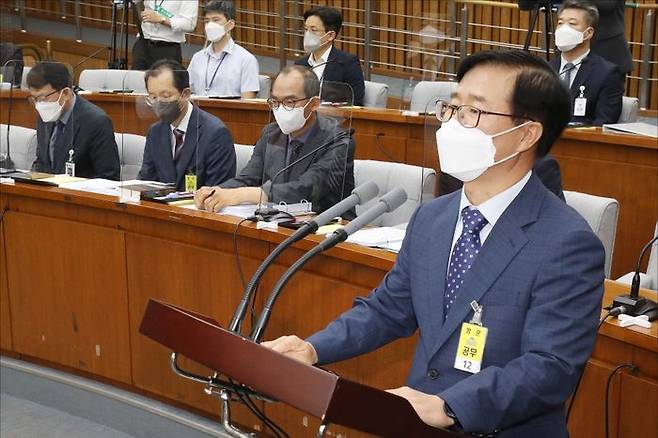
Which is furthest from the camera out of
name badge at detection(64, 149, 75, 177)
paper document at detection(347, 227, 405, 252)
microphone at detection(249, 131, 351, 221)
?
name badge at detection(64, 149, 75, 177)

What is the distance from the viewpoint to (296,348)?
1.95 m

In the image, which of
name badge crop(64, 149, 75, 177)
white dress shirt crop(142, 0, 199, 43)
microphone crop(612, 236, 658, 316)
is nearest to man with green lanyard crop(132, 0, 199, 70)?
white dress shirt crop(142, 0, 199, 43)

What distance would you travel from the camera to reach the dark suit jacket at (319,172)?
343 centimetres

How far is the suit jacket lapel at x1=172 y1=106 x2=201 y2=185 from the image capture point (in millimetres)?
4008

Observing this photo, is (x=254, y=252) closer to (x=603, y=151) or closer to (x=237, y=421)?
(x=237, y=421)

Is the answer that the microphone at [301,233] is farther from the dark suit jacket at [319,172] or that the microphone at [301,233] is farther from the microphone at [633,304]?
the dark suit jacket at [319,172]

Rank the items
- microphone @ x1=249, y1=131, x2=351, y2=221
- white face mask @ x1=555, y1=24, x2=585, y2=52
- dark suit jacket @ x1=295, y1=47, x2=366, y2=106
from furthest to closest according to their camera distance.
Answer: dark suit jacket @ x1=295, y1=47, x2=366, y2=106 → white face mask @ x1=555, y1=24, x2=585, y2=52 → microphone @ x1=249, y1=131, x2=351, y2=221

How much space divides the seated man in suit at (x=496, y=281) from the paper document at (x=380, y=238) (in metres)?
0.85

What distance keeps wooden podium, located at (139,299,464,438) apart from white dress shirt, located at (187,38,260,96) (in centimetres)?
519

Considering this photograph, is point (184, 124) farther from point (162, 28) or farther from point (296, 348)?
point (162, 28)

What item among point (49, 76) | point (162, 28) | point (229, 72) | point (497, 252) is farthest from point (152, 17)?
point (497, 252)

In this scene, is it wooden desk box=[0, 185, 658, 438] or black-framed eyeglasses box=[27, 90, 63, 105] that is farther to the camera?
black-framed eyeglasses box=[27, 90, 63, 105]

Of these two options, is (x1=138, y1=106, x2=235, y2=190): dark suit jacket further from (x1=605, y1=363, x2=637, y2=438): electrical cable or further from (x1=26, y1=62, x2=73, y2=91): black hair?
(x1=605, y1=363, x2=637, y2=438): electrical cable

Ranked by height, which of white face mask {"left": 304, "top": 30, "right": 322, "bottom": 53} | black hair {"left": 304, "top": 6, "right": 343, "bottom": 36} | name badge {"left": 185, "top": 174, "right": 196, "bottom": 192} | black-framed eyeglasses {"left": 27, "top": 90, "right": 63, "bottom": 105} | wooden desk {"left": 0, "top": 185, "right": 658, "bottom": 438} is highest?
black hair {"left": 304, "top": 6, "right": 343, "bottom": 36}
